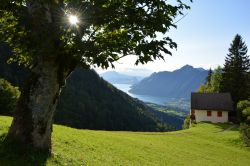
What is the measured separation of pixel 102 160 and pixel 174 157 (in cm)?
1029

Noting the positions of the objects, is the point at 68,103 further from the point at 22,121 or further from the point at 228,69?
the point at 22,121

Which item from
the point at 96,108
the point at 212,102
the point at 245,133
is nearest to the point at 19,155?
the point at 245,133

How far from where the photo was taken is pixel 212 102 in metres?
74.3

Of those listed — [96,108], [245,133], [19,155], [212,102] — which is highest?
[96,108]

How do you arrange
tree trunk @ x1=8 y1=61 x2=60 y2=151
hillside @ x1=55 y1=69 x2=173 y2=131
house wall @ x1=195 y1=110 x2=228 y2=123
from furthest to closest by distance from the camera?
hillside @ x1=55 y1=69 x2=173 y2=131 → house wall @ x1=195 y1=110 x2=228 y2=123 → tree trunk @ x1=8 y1=61 x2=60 y2=151

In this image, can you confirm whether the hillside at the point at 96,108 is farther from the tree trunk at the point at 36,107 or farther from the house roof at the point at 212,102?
the tree trunk at the point at 36,107

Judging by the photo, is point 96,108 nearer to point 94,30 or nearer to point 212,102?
point 212,102

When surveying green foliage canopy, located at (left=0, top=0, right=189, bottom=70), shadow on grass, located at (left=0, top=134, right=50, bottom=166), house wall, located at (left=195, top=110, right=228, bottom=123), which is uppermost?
house wall, located at (left=195, top=110, right=228, bottom=123)

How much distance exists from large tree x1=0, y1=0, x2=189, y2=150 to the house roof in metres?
63.7

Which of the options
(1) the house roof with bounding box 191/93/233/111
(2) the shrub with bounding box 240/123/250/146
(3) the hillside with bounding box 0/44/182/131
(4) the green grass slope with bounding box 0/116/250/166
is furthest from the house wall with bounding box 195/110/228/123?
(3) the hillside with bounding box 0/44/182/131

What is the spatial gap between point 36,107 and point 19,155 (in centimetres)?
221

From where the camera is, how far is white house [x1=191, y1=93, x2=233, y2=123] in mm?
72312

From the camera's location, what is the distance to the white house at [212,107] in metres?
72.3

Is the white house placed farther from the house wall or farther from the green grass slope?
the green grass slope
